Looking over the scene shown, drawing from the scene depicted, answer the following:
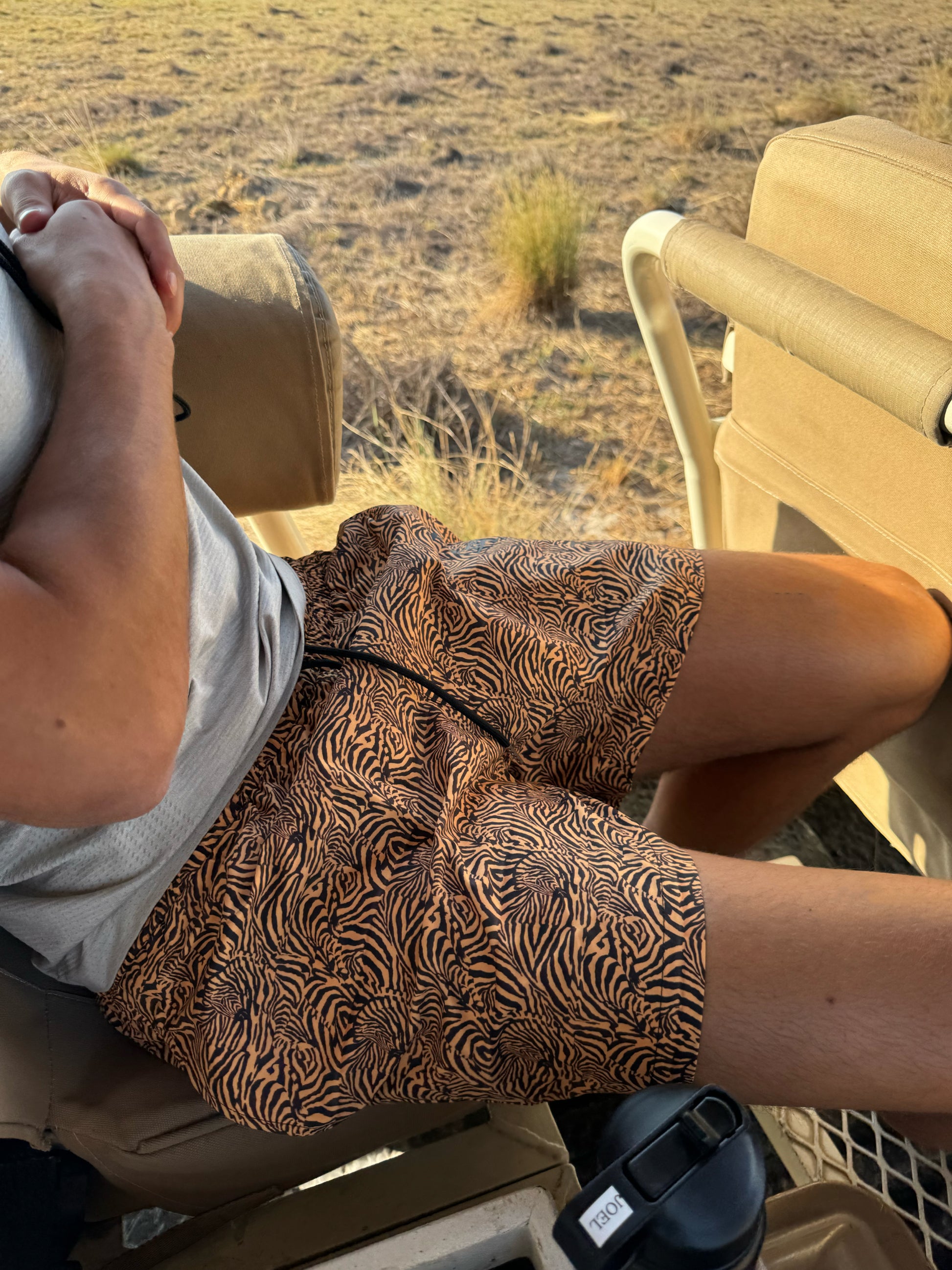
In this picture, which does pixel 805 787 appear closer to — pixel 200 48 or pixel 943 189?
pixel 943 189

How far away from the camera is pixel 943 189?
75 cm

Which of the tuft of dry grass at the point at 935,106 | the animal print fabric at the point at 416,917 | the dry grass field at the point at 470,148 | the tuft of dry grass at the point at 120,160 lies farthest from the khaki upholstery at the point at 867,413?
the tuft of dry grass at the point at 935,106

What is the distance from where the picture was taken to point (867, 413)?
0.89 metres

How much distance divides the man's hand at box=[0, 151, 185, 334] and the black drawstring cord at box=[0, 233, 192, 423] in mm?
14

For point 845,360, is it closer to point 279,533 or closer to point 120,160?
point 279,533

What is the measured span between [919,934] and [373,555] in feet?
1.60

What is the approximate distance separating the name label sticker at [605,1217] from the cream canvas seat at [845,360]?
1.82ft

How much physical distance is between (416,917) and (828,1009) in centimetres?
23

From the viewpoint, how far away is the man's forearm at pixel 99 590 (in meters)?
0.45

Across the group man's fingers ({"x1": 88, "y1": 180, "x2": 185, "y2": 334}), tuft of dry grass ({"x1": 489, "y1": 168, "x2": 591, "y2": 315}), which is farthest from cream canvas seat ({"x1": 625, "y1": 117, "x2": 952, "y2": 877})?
tuft of dry grass ({"x1": 489, "y1": 168, "x2": 591, "y2": 315})

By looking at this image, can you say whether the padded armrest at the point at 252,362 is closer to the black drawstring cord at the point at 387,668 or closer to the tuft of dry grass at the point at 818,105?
the black drawstring cord at the point at 387,668

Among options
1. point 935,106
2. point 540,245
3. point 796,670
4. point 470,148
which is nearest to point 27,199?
point 796,670

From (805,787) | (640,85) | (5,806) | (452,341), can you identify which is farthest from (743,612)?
(640,85)

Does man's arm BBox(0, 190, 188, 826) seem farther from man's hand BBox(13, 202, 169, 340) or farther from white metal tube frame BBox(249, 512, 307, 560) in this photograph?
white metal tube frame BBox(249, 512, 307, 560)
